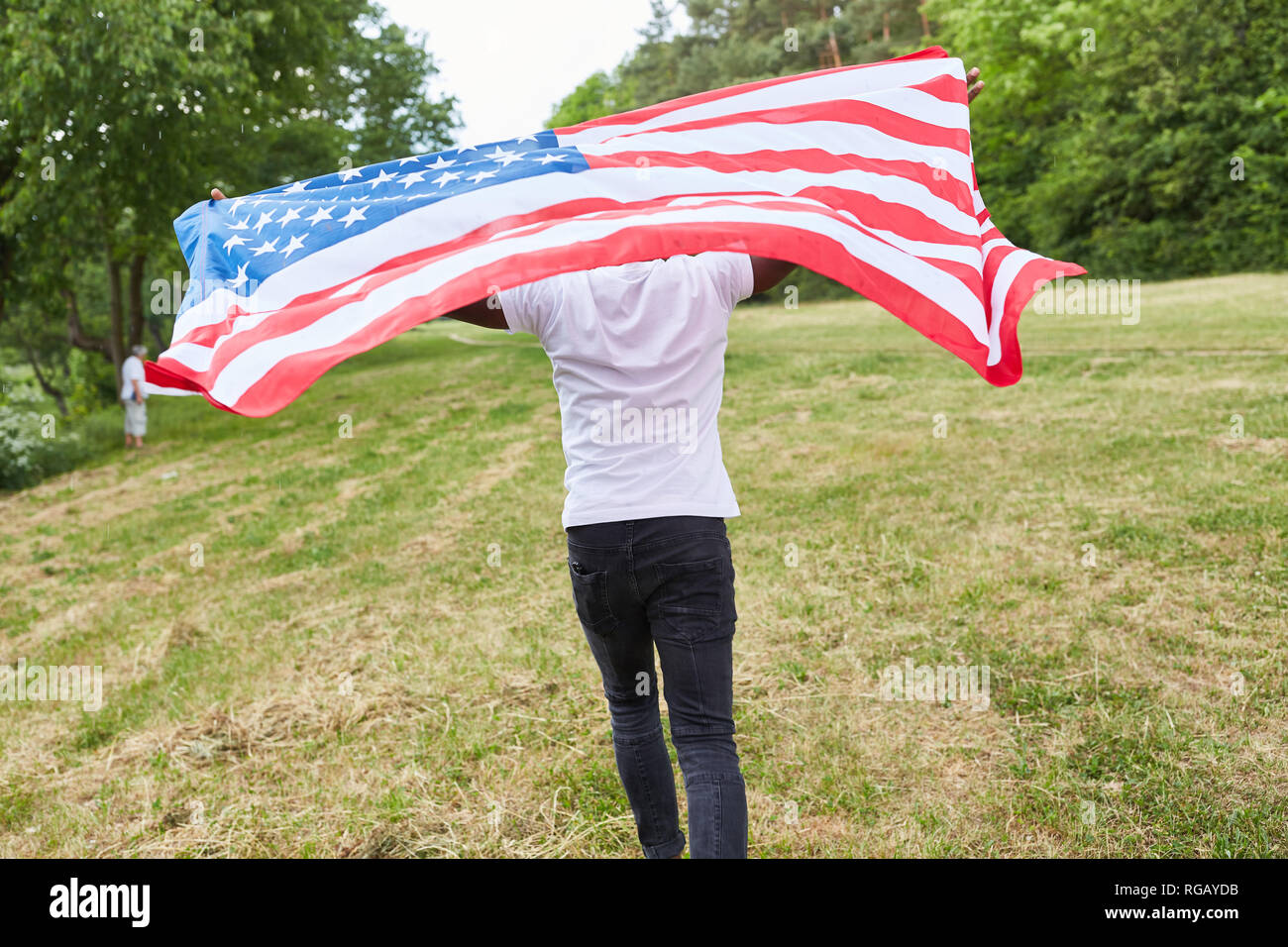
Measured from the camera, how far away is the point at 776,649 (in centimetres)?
521

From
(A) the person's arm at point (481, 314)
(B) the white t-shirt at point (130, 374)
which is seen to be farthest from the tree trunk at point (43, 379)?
(A) the person's arm at point (481, 314)

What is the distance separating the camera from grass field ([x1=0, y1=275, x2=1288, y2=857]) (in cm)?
378

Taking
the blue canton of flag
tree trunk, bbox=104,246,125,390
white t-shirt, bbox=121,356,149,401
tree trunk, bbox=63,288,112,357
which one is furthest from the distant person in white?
the blue canton of flag

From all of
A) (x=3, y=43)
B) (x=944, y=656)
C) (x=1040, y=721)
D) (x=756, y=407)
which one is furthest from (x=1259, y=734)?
(x=3, y=43)

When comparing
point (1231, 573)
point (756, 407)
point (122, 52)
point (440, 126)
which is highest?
point (440, 126)

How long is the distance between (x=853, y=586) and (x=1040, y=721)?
190 cm

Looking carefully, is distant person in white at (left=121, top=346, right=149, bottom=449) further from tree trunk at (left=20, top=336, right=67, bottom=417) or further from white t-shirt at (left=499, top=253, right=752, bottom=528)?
tree trunk at (left=20, top=336, right=67, bottom=417)

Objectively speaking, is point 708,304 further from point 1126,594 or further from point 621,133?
point 1126,594

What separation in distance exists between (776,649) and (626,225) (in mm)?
2960

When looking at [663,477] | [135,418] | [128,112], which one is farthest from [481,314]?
[135,418]

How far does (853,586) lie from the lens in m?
6.02

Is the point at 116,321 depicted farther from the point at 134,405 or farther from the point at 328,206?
the point at 328,206

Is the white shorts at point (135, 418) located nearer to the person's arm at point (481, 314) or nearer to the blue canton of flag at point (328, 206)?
the blue canton of flag at point (328, 206)

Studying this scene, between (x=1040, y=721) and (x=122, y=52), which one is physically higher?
(x=122, y=52)
